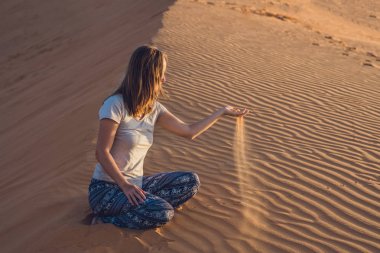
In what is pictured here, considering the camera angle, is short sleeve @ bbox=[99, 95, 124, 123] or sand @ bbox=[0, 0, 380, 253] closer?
short sleeve @ bbox=[99, 95, 124, 123]

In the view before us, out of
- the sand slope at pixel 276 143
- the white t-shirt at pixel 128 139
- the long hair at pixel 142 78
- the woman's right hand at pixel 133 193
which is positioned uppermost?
the long hair at pixel 142 78

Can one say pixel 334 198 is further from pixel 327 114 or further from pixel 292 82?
pixel 292 82

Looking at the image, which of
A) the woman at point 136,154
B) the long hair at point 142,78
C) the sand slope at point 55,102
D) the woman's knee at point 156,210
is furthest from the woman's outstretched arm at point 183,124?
the sand slope at point 55,102

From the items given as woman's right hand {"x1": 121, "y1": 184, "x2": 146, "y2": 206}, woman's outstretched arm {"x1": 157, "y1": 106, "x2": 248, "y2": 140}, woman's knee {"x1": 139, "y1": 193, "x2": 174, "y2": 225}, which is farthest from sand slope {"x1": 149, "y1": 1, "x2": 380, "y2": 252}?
woman's outstretched arm {"x1": 157, "y1": 106, "x2": 248, "y2": 140}

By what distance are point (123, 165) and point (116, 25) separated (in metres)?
12.2

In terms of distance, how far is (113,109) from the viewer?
152 inches

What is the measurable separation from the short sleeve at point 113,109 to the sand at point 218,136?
0.80m

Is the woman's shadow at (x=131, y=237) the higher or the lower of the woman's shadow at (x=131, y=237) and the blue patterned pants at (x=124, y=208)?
the lower

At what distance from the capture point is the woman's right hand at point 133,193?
386 centimetres

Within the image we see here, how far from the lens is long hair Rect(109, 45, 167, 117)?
382 centimetres

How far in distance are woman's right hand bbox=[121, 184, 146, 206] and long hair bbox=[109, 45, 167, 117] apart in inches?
19.5

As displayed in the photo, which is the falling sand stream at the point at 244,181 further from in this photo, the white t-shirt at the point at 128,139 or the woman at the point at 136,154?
the white t-shirt at the point at 128,139

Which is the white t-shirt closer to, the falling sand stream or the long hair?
the long hair

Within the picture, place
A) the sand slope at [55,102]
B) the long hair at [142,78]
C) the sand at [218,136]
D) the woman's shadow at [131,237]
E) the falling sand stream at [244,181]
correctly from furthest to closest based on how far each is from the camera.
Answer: the sand slope at [55,102]
the falling sand stream at [244,181]
the sand at [218,136]
the woman's shadow at [131,237]
the long hair at [142,78]
